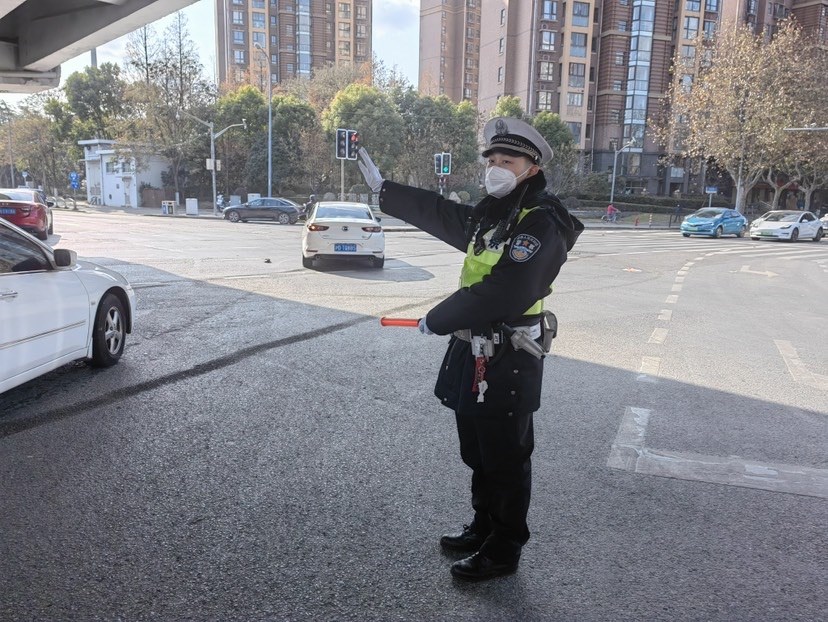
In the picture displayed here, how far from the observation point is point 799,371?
6543 mm

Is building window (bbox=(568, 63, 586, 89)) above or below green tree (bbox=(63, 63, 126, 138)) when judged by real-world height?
above

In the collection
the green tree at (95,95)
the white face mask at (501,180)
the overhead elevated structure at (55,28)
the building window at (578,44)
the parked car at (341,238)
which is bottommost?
the parked car at (341,238)

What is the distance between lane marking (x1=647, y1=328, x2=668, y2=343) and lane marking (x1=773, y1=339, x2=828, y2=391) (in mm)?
1266

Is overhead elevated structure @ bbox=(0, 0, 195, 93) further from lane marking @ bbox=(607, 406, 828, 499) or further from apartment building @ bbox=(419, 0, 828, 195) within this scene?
apartment building @ bbox=(419, 0, 828, 195)

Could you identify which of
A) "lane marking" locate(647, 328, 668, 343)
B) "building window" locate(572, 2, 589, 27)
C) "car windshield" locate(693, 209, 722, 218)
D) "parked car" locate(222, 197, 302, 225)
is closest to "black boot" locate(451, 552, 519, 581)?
"lane marking" locate(647, 328, 668, 343)

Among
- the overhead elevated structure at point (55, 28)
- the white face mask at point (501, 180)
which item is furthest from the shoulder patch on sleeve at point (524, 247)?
the overhead elevated structure at point (55, 28)

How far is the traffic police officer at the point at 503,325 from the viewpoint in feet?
8.28

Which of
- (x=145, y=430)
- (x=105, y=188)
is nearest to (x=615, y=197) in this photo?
(x=105, y=188)

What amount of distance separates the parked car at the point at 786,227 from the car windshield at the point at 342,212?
75.6 feet

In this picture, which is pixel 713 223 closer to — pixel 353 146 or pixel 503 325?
pixel 353 146

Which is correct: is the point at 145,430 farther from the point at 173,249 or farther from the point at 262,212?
the point at 262,212

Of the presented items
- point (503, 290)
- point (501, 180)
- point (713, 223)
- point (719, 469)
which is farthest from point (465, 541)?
point (713, 223)

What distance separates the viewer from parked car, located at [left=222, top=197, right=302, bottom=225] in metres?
34.3

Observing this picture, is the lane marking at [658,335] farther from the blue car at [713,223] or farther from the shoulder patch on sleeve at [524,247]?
the blue car at [713,223]
